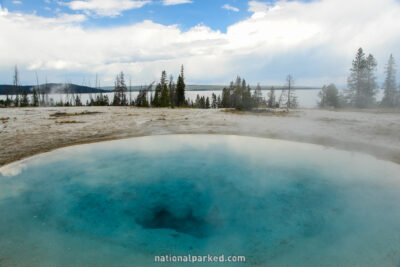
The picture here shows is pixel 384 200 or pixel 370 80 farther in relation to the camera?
pixel 370 80

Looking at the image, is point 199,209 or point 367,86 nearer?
point 199,209

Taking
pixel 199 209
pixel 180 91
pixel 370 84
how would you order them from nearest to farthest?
pixel 199 209 < pixel 370 84 < pixel 180 91

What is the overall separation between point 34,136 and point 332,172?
14.6 meters

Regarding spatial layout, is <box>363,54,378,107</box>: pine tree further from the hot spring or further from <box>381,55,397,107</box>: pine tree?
the hot spring

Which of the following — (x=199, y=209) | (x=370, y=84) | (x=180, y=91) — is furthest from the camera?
(x=180, y=91)

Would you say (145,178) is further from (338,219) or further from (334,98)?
(334,98)

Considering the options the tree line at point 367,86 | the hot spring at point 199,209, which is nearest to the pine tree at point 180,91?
the tree line at point 367,86

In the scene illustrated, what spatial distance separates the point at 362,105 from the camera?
34594 millimetres

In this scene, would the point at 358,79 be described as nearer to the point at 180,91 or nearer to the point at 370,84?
the point at 370,84

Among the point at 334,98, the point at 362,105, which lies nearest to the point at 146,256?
the point at 362,105

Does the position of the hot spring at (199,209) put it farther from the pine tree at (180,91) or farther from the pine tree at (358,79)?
the pine tree at (180,91)

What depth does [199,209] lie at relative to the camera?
6.12 meters

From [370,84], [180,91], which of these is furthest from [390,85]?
[180,91]

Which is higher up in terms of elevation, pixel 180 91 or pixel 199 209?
pixel 180 91
